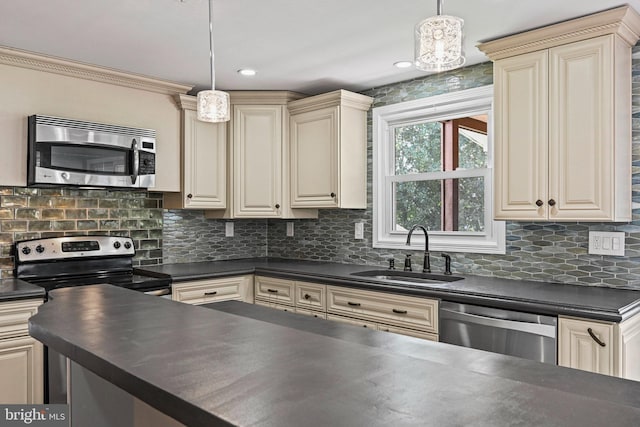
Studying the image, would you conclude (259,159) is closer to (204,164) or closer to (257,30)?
(204,164)

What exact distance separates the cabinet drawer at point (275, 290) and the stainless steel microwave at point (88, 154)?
1.05m

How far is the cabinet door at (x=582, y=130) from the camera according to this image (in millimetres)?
2309

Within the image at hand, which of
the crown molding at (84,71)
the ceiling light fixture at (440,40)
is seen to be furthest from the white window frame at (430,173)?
the ceiling light fixture at (440,40)

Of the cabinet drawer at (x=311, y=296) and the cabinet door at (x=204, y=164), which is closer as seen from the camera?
the cabinet drawer at (x=311, y=296)

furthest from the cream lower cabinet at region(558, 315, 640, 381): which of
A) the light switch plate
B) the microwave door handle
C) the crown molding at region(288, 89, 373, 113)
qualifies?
the microwave door handle

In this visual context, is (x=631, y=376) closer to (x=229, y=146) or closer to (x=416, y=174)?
(x=416, y=174)

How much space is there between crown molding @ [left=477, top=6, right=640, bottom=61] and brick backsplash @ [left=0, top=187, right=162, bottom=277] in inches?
104

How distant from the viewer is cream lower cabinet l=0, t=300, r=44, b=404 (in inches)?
98.2

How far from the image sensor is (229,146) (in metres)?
3.87

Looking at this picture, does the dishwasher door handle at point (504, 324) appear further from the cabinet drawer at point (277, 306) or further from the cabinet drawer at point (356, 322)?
the cabinet drawer at point (277, 306)

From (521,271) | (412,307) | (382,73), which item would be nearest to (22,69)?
(382,73)

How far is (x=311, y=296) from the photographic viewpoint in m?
3.26

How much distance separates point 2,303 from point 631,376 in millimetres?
3006

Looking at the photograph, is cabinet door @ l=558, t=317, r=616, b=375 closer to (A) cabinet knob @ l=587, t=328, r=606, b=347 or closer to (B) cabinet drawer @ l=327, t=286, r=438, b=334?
(A) cabinet knob @ l=587, t=328, r=606, b=347
